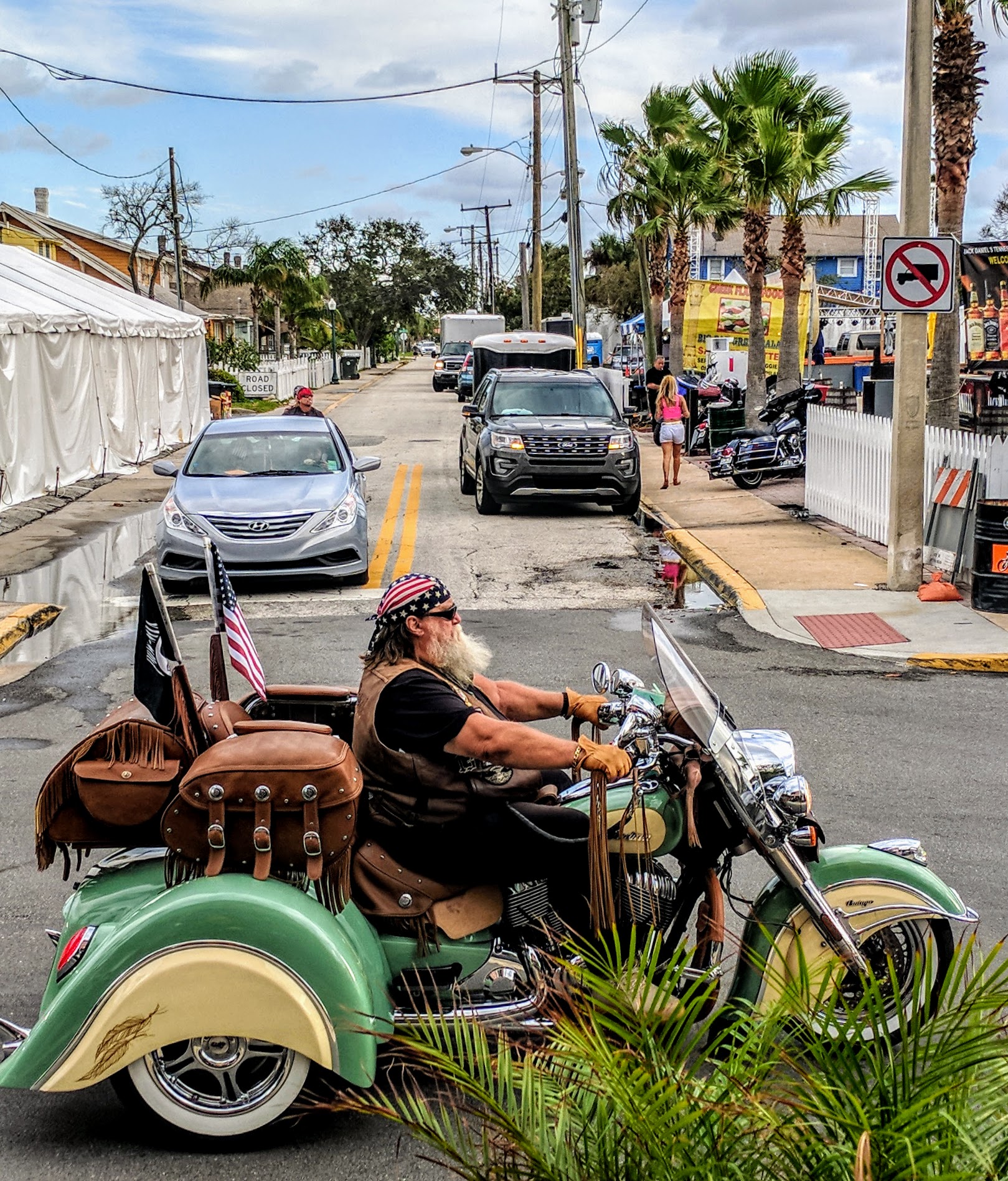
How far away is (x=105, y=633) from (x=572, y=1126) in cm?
958

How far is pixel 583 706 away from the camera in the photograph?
4215 millimetres

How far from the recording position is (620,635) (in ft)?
35.5

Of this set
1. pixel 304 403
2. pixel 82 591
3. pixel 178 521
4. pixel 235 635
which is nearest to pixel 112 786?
pixel 235 635

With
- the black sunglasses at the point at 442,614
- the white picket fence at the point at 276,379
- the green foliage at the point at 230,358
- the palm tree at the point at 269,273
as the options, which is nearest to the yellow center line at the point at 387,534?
the black sunglasses at the point at 442,614

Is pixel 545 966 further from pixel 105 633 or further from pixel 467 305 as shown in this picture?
pixel 467 305

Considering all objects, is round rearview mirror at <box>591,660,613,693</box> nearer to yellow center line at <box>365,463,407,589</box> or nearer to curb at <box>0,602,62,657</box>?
curb at <box>0,602,62,657</box>

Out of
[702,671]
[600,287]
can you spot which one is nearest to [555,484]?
[702,671]

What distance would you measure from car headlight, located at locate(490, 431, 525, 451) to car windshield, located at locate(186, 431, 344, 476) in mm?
3592

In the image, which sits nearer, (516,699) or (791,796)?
(791,796)

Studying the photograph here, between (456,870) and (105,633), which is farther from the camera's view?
(105,633)

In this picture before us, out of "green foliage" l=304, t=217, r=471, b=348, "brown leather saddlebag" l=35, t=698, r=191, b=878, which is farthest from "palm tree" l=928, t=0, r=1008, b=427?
"green foliage" l=304, t=217, r=471, b=348

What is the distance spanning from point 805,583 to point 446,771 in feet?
30.1

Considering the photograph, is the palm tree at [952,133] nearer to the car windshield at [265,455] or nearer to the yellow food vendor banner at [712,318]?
the car windshield at [265,455]

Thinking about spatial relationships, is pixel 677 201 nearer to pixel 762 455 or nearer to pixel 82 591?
pixel 762 455
